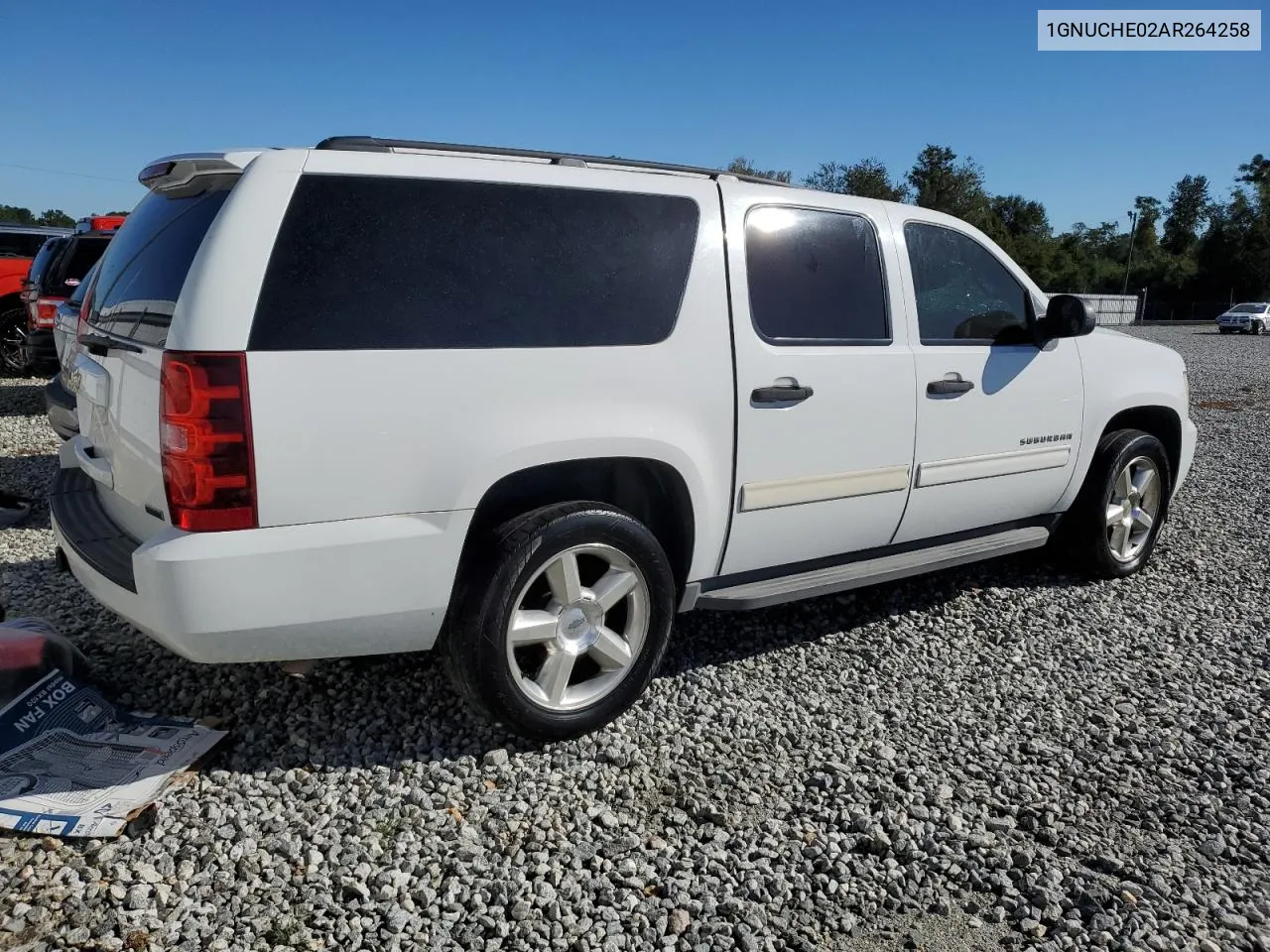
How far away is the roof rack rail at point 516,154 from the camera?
301cm

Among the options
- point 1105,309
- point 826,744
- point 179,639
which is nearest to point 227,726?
point 179,639

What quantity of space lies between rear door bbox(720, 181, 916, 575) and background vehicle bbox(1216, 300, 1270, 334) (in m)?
43.4

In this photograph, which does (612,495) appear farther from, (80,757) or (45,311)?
(45,311)

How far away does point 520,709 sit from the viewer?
3.13m

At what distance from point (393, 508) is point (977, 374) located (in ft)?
8.62

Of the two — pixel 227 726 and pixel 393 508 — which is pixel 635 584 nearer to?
pixel 393 508

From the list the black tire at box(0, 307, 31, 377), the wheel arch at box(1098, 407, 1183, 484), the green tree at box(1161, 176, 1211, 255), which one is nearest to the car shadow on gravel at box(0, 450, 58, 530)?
the black tire at box(0, 307, 31, 377)

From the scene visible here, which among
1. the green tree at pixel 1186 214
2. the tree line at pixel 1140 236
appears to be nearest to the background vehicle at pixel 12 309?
the tree line at pixel 1140 236

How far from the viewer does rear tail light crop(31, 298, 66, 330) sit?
9.95 meters

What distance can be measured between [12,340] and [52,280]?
2.74m

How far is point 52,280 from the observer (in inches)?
400

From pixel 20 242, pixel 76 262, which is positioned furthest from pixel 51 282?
pixel 20 242

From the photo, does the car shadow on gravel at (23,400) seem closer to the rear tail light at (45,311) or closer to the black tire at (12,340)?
the black tire at (12,340)

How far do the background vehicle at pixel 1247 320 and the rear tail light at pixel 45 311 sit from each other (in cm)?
4310
